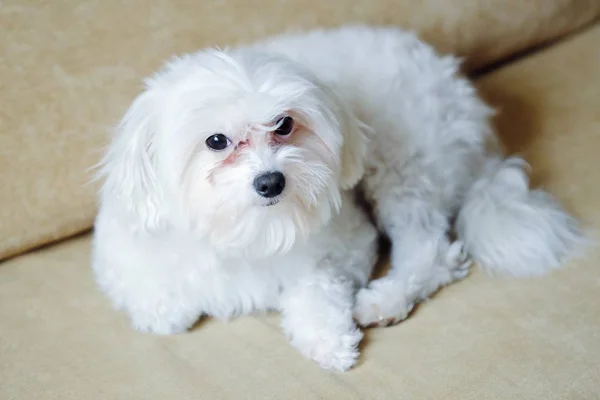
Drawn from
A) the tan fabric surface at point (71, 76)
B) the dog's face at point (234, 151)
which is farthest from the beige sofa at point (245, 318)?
the dog's face at point (234, 151)

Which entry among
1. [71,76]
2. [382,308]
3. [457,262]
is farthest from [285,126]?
[71,76]

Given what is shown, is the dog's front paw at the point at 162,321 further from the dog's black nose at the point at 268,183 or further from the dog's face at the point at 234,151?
the dog's black nose at the point at 268,183

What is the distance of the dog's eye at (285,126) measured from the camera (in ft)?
4.09

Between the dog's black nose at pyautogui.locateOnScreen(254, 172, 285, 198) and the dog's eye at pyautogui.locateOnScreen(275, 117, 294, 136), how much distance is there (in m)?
0.10

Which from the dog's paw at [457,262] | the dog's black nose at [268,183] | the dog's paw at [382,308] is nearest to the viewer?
the dog's black nose at [268,183]

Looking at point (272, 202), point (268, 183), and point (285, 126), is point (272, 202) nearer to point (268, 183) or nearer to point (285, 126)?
point (268, 183)

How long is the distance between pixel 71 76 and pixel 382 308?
90 cm

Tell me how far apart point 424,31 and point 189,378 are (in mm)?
A: 1294

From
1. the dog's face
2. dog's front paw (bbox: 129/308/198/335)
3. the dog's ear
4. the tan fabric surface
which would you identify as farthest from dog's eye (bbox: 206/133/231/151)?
the tan fabric surface

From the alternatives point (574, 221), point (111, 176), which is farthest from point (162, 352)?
point (574, 221)

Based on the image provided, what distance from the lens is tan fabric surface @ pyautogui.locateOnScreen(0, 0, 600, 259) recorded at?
5.19 ft

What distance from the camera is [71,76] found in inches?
64.2

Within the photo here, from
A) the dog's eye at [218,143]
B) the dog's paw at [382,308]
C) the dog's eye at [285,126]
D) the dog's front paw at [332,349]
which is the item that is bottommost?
the dog's front paw at [332,349]

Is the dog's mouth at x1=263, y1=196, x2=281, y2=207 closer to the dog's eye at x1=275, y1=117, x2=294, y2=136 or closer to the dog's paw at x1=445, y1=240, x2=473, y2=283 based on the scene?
the dog's eye at x1=275, y1=117, x2=294, y2=136
